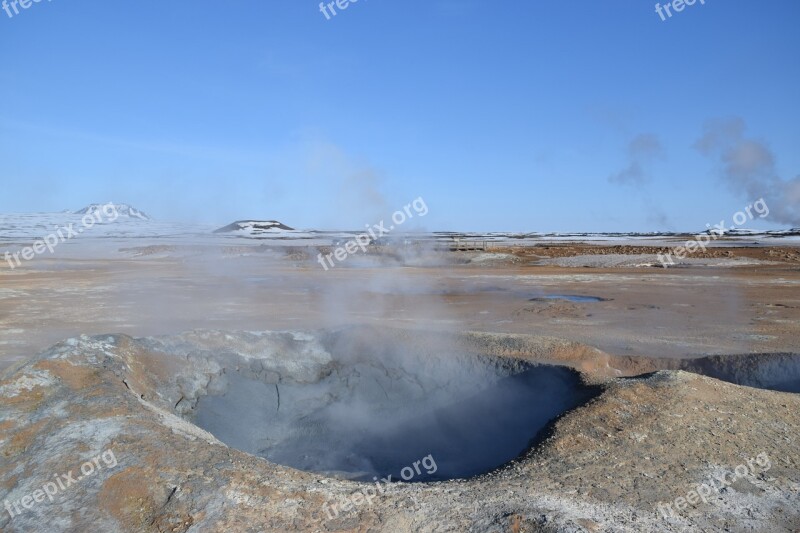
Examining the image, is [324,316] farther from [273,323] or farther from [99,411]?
[99,411]

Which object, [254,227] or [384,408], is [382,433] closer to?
[384,408]

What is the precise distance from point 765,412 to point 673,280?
13149 mm

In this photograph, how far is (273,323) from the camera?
33.0ft

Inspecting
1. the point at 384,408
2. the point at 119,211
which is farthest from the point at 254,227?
the point at 384,408

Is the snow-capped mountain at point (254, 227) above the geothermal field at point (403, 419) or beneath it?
above

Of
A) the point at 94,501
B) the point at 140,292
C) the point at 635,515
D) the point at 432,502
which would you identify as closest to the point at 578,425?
the point at 635,515

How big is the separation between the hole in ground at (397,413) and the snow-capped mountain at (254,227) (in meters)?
77.0

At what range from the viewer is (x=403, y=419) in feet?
19.0

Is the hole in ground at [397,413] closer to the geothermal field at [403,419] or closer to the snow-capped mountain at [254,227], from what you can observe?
the geothermal field at [403,419]

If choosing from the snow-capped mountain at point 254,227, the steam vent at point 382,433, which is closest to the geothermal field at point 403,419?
the steam vent at point 382,433

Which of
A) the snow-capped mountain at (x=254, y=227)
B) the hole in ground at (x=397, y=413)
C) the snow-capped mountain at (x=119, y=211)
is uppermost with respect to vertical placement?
the snow-capped mountain at (x=119, y=211)

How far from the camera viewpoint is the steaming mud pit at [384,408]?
5.07 metres

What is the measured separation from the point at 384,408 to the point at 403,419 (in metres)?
0.23

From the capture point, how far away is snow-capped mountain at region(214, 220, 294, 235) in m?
83.6
